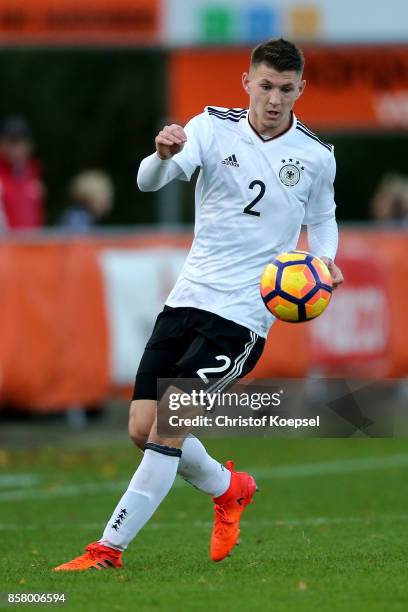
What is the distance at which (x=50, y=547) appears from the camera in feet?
30.3

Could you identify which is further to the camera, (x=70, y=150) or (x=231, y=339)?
(x=70, y=150)

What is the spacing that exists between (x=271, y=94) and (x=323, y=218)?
0.79 meters

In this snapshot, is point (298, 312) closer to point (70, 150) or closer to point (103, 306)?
point (103, 306)

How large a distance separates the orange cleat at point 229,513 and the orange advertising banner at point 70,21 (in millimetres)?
10736

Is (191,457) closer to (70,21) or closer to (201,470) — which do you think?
(201,470)

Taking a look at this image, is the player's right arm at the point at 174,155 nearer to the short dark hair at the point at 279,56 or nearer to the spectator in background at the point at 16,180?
the short dark hair at the point at 279,56

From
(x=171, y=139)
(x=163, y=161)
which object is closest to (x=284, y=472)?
(x=163, y=161)

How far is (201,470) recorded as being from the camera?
8.32 metres

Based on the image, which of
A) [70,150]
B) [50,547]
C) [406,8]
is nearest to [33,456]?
[50,547]

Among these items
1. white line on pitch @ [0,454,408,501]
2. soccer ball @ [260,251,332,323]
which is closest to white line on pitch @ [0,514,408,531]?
white line on pitch @ [0,454,408,501]

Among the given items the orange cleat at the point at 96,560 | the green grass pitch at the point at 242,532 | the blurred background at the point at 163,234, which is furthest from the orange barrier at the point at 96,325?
the orange cleat at the point at 96,560

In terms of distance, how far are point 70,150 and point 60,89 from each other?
1.27m

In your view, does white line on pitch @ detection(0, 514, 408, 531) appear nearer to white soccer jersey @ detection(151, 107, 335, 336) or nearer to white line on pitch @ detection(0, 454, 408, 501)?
white line on pitch @ detection(0, 454, 408, 501)
